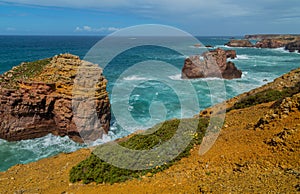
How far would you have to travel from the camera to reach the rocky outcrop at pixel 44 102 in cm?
2091

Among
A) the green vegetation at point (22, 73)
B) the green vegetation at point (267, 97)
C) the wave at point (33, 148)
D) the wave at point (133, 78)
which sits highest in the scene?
the green vegetation at point (22, 73)

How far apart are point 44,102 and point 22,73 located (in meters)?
4.14

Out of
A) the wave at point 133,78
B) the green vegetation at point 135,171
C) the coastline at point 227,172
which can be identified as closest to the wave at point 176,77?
the wave at point 133,78

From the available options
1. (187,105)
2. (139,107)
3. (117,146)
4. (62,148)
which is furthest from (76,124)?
(187,105)

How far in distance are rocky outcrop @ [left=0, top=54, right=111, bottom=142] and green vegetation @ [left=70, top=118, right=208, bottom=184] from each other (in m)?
9.37

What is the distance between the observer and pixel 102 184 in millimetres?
10422

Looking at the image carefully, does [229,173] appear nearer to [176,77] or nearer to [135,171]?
[135,171]

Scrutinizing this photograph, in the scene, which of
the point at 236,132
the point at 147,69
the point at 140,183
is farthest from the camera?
the point at 147,69

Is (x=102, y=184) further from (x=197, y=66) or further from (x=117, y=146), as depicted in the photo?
(x=197, y=66)

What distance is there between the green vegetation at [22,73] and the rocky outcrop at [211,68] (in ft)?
108

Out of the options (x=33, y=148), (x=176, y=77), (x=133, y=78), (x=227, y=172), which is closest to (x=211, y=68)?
(x=176, y=77)

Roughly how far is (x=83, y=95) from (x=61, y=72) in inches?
115

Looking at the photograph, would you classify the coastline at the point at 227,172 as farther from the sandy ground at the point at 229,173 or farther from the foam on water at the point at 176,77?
the foam on water at the point at 176,77

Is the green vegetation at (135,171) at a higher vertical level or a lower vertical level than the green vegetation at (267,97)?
lower
